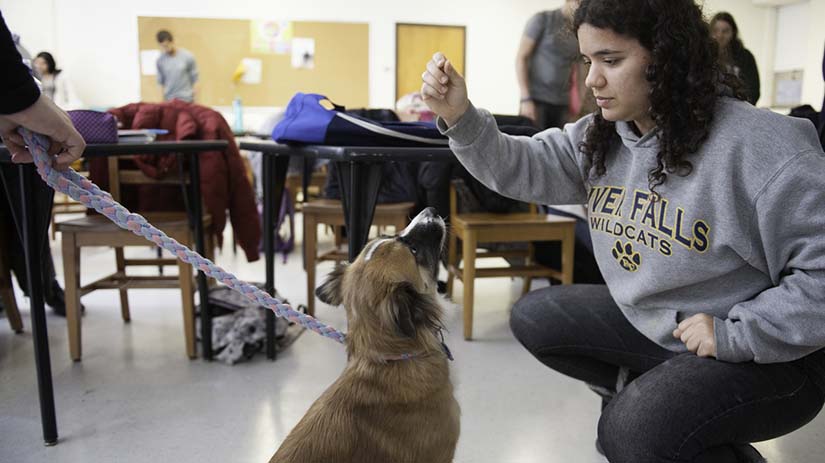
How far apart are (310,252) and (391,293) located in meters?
1.87

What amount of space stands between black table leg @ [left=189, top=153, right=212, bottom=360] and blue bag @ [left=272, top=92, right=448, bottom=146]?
533 millimetres

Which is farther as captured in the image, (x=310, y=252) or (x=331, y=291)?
(x=310, y=252)

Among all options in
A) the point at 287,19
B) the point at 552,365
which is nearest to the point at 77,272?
the point at 552,365

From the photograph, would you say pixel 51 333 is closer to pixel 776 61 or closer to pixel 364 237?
pixel 364 237

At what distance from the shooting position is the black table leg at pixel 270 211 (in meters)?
2.44

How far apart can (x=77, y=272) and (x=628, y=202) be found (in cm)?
215

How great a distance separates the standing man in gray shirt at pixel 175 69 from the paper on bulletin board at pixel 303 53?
1440 millimetres

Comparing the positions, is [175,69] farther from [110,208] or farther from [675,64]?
[675,64]

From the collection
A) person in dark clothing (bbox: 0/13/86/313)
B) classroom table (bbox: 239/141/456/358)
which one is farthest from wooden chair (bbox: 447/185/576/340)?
person in dark clothing (bbox: 0/13/86/313)

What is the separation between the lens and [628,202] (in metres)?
1.37

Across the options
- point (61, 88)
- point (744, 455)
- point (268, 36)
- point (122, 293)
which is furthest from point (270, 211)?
point (61, 88)

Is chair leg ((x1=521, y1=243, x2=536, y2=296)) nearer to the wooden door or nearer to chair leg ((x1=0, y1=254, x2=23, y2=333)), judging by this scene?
chair leg ((x1=0, y1=254, x2=23, y2=333))

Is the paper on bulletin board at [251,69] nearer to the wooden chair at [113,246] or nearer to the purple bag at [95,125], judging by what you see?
the wooden chair at [113,246]

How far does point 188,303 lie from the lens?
98.3 inches
